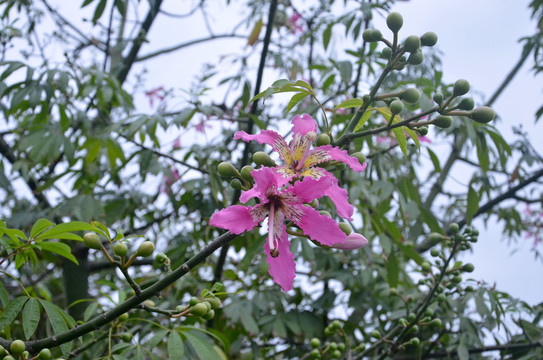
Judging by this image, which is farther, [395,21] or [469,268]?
[469,268]

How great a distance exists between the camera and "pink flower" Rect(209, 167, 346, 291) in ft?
2.98

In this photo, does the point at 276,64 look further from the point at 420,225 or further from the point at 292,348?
the point at 292,348

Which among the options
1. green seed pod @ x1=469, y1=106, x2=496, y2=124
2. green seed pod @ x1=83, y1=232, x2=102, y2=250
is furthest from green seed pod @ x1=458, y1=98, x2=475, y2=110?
green seed pod @ x1=83, y1=232, x2=102, y2=250

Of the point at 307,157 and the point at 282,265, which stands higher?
the point at 307,157

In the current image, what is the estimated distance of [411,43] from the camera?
0.98 m

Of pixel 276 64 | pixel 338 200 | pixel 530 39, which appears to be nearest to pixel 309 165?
pixel 338 200

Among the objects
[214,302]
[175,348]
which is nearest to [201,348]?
[175,348]

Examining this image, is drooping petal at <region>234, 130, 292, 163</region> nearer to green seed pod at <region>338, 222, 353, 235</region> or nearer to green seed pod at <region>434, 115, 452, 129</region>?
green seed pod at <region>338, 222, 353, 235</region>

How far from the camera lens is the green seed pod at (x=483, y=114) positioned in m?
1.03

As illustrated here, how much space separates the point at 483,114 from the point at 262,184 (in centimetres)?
52

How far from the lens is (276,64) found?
119 inches

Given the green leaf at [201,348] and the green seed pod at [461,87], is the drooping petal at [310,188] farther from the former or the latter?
the green leaf at [201,348]

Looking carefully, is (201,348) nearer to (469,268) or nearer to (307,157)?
(307,157)

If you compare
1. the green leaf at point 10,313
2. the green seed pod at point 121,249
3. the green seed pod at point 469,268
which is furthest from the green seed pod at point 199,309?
the green seed pod at point 469,268
